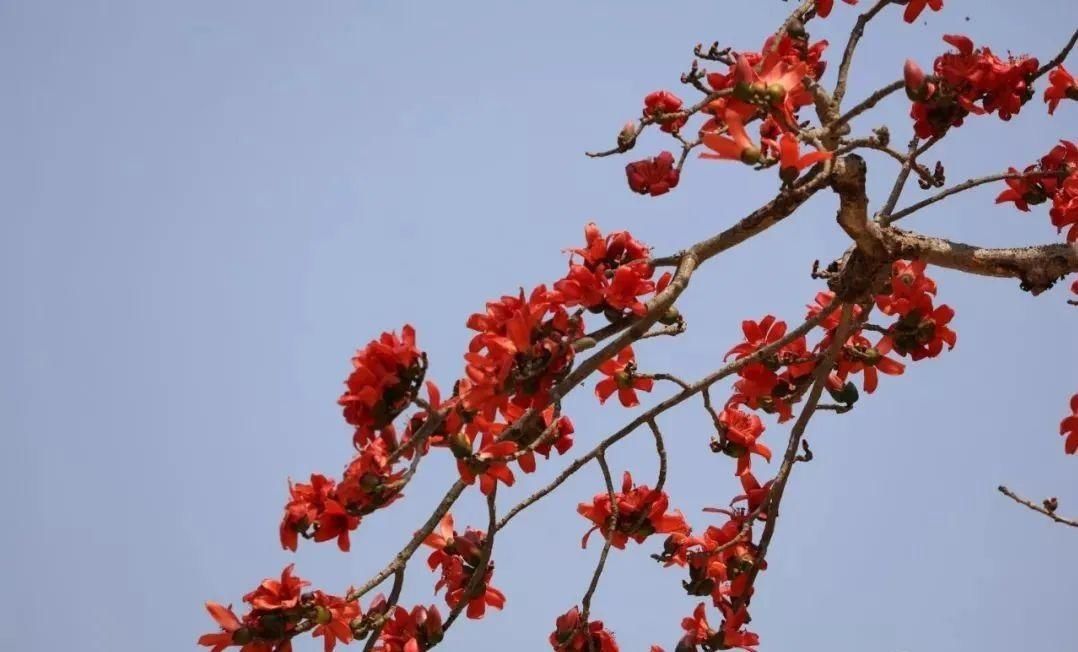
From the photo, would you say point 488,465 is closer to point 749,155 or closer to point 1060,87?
point 749,155

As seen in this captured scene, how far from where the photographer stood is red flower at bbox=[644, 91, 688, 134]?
10.2 ft

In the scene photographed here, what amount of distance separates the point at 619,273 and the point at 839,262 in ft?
3.02

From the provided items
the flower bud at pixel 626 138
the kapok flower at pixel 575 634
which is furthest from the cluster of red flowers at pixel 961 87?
the kapok flower at pixel 575 634

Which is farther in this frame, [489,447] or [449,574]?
[449,574]

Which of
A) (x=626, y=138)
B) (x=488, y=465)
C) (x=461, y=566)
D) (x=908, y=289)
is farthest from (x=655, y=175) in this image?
(x=461, y=566)

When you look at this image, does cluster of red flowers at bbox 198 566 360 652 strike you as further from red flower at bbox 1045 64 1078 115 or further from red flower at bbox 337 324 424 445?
red flower at bbox 1045 64 1078 115

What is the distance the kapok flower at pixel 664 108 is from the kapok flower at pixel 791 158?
0.70m

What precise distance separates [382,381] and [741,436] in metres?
1.25

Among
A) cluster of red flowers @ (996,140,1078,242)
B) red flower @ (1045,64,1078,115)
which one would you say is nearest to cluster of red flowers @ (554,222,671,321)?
cluster of red flowers @ (996,140,1078,242)

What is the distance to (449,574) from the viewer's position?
298cm

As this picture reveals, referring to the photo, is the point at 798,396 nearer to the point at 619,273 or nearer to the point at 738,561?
the point at 738,561

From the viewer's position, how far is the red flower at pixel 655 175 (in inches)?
117

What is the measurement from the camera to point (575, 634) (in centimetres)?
301

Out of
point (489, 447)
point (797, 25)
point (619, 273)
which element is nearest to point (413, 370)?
point (489, 447)
